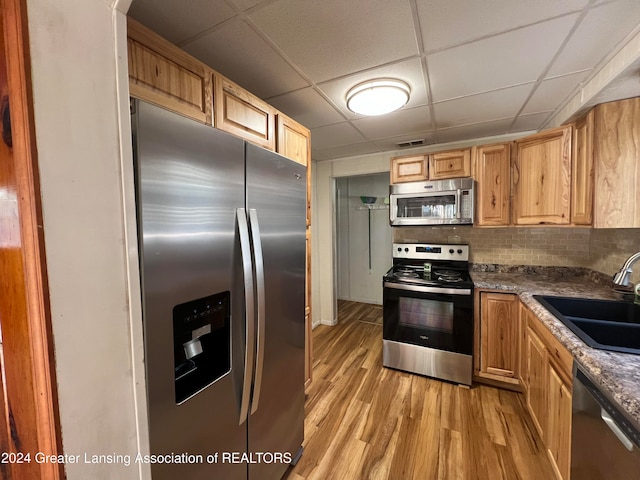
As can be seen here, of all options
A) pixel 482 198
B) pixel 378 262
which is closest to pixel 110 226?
pixel 482 198

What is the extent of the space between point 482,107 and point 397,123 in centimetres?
67

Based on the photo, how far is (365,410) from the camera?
2031 millimetres

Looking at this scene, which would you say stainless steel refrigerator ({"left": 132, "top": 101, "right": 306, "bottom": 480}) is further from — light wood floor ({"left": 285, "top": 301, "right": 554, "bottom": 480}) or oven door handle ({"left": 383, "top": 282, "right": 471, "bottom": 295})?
oven door handle ({"left": 383, "top": 282, "right": 471, "bottom": 295})

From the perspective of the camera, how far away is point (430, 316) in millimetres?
2377

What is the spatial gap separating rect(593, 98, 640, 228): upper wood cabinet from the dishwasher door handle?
1265 mm

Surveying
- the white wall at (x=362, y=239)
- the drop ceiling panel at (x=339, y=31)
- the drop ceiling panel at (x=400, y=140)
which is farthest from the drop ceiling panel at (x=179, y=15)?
the white wall at (x=362, y=239)

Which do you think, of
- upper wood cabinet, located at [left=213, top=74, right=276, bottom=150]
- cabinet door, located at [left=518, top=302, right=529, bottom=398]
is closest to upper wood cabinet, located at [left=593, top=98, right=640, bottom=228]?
cabinet door, located at [left=518, top=302, right=529, bottom=398]

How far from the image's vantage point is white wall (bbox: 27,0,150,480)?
1.55 ft

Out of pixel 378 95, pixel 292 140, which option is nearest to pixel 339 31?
pixel 378 95

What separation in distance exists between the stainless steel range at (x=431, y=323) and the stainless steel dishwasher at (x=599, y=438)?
1.08 metres

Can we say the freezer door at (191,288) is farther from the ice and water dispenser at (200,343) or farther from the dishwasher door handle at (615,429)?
the dishwasher door handle at (615,429)

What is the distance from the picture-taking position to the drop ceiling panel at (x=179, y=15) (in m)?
1.07

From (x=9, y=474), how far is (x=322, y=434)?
64.8 inches

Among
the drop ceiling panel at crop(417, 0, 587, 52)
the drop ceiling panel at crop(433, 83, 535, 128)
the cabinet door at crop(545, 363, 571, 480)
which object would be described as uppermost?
the drop ceiling panel at crop(433, 83, 535, 128)
